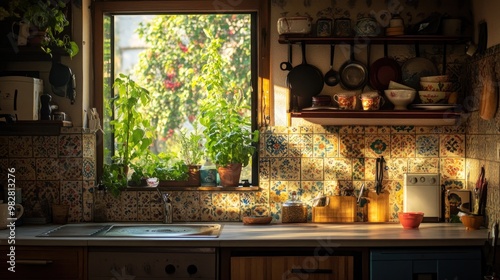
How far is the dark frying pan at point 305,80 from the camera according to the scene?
13.6ft

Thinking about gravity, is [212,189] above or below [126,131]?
below

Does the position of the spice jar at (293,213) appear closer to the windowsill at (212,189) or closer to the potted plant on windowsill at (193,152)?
the windowsill at (212,189)

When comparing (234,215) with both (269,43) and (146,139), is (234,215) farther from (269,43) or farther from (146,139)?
(269,43)

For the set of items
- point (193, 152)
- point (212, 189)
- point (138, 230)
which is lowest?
point (138, 230)

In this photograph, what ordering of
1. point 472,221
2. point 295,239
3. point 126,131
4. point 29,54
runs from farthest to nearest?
point 126,131
point 29,54
point 472,221
point 295,239

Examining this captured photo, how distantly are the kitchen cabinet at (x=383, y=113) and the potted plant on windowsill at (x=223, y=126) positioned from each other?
0.39 m

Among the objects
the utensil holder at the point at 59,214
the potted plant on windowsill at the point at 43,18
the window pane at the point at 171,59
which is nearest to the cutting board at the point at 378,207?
the window pane at the point at 171,59

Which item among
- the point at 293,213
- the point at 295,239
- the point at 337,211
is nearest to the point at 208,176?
the point at 293,213

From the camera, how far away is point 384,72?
13.7 ft

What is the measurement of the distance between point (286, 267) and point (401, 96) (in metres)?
1.22

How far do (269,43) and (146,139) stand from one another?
3.18 ft

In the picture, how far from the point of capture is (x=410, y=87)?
4094mm

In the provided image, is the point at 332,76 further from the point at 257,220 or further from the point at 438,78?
the point at 257,220

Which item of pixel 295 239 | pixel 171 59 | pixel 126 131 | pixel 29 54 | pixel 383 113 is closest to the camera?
pixel 295 239
